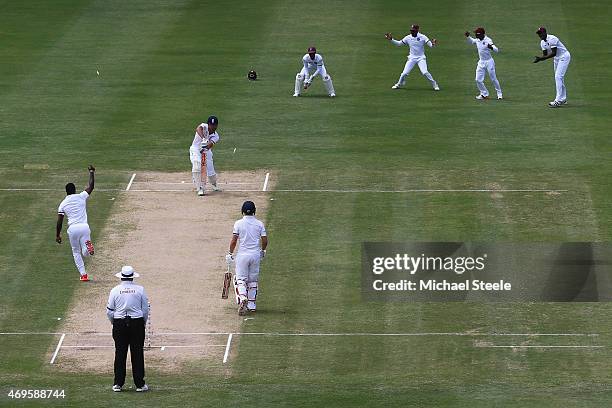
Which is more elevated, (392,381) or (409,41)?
(409,41)

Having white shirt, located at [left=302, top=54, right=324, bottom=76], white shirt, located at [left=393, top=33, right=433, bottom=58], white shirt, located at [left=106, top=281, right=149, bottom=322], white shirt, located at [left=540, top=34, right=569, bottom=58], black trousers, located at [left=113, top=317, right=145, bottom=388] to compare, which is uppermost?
white shirt, located at [left=393, top=33, right=433, bottom=58]

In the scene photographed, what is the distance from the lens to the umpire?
25.8 meters

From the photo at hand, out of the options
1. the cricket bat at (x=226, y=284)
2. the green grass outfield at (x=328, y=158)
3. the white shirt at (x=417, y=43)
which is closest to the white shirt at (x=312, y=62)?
the green grass outfield at (x=328, y=158)

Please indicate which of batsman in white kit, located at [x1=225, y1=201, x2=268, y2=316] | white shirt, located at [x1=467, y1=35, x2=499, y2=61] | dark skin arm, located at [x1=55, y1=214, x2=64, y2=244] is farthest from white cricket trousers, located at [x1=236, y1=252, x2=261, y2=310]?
white shirt, located at [x1=467, y1=35, x2=499, y2=61]

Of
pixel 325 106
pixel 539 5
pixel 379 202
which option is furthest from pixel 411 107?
pixel 539 5

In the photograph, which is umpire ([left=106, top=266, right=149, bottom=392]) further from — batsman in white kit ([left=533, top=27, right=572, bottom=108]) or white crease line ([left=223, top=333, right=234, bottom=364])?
batsman in white kit ([left=533, top=27, right=572, bottom=108])

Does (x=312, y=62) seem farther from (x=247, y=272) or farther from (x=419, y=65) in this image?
(x=247, y=272)

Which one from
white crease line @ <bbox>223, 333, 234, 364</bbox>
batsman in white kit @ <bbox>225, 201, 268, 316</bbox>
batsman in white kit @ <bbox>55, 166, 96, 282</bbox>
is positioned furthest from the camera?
batsman in white kit @ <bbox>55, 166, 96, 282</bbox>

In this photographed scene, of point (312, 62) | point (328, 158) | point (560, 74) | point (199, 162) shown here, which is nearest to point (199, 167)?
point (199, 162)

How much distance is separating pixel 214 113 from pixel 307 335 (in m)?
17.7

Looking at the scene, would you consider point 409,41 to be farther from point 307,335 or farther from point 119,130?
point 307,335

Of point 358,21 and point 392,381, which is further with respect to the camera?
point 358,21

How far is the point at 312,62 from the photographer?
157 feet

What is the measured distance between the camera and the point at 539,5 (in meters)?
60.2
